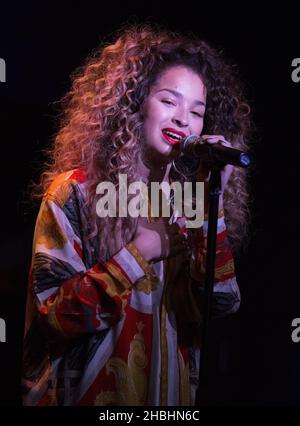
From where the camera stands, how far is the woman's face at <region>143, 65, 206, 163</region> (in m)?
1.44

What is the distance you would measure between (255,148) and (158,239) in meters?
0.71

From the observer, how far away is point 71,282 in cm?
129


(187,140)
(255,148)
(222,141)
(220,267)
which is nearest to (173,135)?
(187,140)

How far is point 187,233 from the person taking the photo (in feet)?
4.75

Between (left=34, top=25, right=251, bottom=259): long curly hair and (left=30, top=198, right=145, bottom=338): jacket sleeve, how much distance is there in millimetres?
104

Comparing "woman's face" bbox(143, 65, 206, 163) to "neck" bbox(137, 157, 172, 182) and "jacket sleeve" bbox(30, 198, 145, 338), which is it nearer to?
"neck" bbox(137, 157, 172, 182)

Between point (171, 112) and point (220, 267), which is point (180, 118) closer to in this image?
point (171, 112)

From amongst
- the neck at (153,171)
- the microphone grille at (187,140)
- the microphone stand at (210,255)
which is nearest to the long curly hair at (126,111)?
the neck at (153,171)

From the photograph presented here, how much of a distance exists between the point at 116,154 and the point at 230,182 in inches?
16.2

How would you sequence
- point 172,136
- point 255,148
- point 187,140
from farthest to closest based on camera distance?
point 255,148, point 172,136, point 187,140

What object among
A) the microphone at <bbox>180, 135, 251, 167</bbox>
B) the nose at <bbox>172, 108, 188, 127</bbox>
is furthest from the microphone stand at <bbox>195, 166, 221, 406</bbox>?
the nose at <bbox>172, 108, 188, 127</bbox>

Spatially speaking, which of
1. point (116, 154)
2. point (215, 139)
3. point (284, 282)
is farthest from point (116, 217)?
point (284, 282)

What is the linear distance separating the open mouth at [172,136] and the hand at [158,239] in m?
0.21

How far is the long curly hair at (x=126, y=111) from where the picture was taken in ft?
4.85
